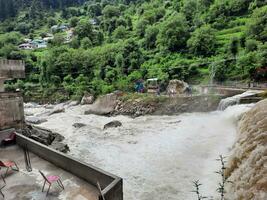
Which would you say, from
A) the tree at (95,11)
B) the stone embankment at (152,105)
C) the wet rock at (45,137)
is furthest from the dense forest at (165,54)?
the tree at (95,11)

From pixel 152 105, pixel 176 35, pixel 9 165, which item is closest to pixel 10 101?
pixel 9 165

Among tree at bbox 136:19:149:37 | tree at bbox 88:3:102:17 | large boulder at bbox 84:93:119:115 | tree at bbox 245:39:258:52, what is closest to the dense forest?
tree at bbox 245:39:258:52

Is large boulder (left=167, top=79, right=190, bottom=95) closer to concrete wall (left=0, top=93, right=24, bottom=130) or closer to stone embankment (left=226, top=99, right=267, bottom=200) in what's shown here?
stone embankment (left=226, top=99, right=267, bottom=200)

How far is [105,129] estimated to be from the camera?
18.7 meters

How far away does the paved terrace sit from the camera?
246 inches

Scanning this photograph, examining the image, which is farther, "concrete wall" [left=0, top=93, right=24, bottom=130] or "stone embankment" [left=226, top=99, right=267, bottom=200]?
"concrete wall" [left=0, top=93, right=24, bottom=130]

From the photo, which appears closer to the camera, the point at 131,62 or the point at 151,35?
the point at 131,62

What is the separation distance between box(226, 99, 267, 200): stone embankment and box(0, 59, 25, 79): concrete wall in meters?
10.9

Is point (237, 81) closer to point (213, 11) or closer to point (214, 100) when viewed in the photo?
point (214, 100)

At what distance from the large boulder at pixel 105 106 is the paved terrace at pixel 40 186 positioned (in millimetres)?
16190

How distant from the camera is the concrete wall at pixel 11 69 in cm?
1165

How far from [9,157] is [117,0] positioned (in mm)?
100229

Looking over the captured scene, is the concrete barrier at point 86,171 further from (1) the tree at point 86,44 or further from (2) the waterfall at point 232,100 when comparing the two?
(1) the tree at point 86,44

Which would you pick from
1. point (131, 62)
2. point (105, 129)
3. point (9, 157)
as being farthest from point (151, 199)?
point (131, 62)
